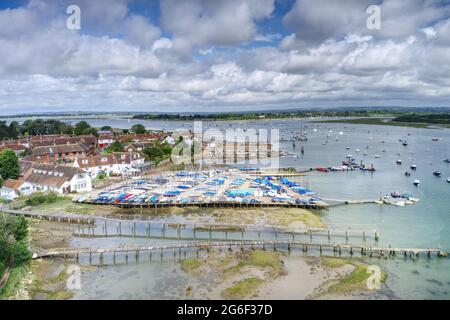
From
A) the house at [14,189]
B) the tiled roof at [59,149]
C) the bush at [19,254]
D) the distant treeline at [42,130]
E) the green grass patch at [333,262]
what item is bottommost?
the green grass patch at [333,262]

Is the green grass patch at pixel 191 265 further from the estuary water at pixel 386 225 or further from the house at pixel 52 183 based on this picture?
the house at pixel 52 183

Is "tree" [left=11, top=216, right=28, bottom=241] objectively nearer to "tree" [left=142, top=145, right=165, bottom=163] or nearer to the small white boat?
the small white boat

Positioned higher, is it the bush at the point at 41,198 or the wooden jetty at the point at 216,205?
the bush at the point at 41,198

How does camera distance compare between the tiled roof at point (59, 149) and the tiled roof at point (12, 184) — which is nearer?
the tiled roof at point (12, 184)

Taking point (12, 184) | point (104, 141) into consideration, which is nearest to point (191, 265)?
point (12, 184)

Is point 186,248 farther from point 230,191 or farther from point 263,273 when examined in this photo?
point 230,191

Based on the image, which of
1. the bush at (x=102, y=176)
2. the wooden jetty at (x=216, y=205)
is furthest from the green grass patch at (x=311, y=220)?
the bush at (x=102, y=176)

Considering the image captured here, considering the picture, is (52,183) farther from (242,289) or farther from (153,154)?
(242,289)
